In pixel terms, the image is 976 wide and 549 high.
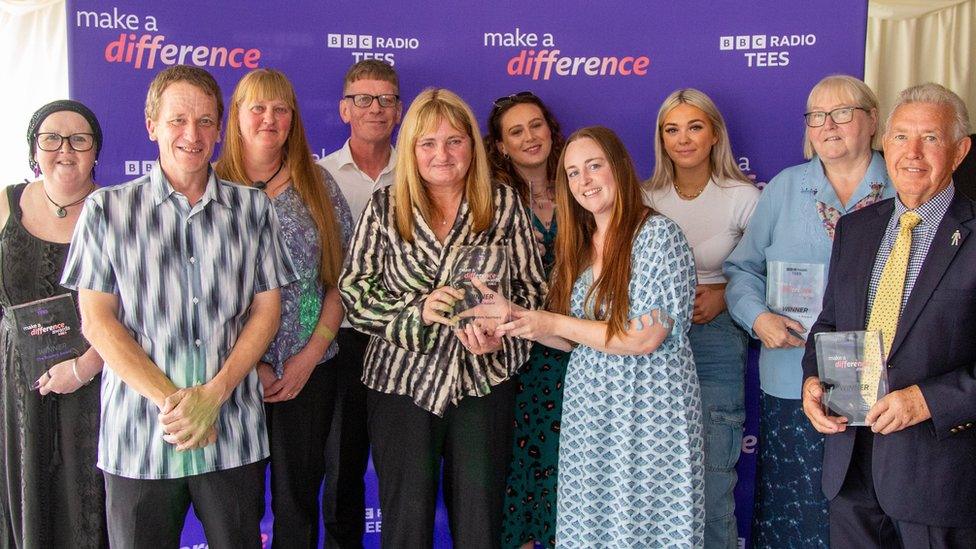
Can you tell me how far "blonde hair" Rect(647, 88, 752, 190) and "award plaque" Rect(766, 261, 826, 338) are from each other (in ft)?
2.19

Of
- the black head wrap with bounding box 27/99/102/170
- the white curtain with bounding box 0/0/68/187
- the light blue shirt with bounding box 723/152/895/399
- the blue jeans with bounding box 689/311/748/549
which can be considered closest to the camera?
the black head wrap with bounding box 27/99/102/170

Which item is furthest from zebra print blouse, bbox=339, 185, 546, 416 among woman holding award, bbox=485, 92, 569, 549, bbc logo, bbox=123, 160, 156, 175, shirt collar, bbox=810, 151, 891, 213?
bbc logo, bbox=123, 160, 156, 175

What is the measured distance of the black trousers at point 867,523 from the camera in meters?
2.16

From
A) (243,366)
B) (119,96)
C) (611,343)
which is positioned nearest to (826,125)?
(611,343)

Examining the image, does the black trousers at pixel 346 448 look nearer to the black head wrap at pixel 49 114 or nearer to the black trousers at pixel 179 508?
the black trousers at pixel 179 508

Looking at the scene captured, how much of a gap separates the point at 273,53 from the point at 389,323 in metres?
1.76

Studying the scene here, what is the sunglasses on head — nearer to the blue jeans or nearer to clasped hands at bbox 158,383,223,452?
the blue jeans

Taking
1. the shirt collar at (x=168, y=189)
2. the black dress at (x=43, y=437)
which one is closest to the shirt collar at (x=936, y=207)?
the shirt collar at (x=168, y=189)

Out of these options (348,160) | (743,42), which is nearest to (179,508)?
(348,160)

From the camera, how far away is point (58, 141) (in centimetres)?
285

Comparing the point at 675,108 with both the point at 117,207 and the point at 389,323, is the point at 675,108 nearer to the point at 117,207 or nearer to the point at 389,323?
the point at 389,323

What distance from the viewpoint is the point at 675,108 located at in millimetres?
3438

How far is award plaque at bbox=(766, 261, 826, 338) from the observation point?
9.32 feet

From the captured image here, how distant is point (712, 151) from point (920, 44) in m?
3.04
